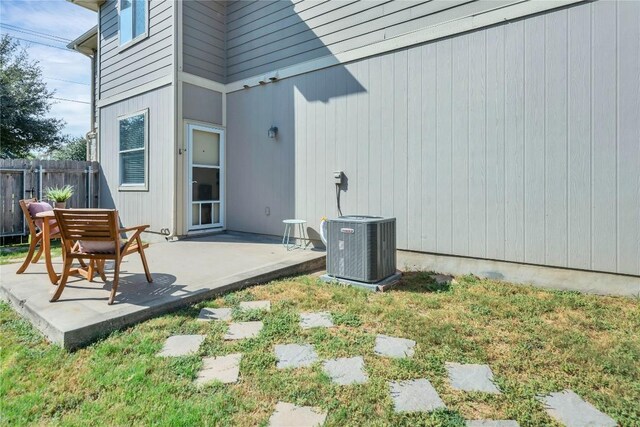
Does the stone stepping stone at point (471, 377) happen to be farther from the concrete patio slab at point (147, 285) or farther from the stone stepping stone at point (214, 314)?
the concrete patio slab at point (147, 285)

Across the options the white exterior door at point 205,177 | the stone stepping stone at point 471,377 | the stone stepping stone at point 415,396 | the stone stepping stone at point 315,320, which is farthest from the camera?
the white exterior door at point 205,177

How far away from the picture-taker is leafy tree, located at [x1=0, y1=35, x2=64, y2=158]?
1271 cm

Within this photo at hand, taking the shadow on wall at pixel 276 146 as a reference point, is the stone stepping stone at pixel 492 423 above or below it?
below

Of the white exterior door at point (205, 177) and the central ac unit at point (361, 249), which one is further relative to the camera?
the white exterior door at point (205, 177)

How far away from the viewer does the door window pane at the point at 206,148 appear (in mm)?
6625

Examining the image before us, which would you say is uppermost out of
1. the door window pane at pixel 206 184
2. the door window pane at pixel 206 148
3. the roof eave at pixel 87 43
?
the roof eave at pixel 87 43

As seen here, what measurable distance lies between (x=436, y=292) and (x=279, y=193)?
3269mm

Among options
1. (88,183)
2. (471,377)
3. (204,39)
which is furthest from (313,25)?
(88,183)

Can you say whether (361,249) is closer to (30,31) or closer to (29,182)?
(29,182)

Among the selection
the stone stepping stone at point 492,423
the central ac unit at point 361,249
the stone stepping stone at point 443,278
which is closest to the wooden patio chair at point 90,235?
the central ac unit at point 361,249

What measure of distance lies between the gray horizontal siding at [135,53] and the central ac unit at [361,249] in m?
4.52

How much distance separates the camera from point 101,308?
2906 millimetres

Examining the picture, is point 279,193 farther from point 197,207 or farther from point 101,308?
point 101,308

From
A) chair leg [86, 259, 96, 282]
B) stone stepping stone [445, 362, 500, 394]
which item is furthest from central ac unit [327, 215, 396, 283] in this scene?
chair leg [86, 259, 96, 282]
